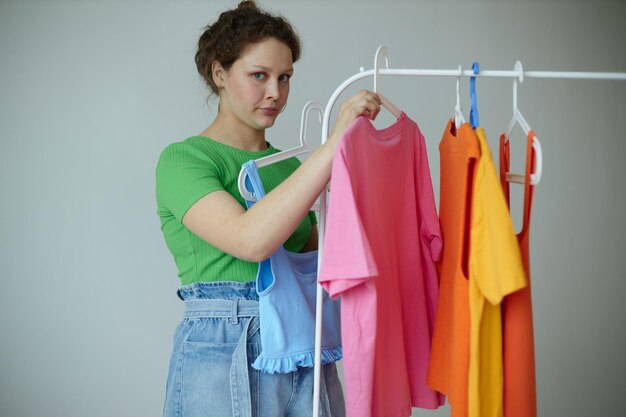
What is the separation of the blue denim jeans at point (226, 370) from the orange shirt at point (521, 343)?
461 millimetres

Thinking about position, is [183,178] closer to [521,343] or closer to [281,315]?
[281,315]

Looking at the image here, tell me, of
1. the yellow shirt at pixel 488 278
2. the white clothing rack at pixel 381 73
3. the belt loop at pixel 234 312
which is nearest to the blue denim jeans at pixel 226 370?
the belt loop at pixel 234 312

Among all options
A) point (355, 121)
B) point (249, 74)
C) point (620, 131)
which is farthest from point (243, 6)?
point (620, 131)

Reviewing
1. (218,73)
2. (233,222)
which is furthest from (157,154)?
(233,222)

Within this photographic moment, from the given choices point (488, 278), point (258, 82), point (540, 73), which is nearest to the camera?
point (488, 278)

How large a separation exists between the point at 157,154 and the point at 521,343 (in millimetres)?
1917

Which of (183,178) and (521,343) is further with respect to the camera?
(183,178)

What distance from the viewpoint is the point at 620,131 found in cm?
288

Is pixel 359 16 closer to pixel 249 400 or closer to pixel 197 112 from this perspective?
pixel 197 112

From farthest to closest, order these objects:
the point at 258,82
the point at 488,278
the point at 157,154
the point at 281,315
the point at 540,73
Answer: the point at 157,154 < the point at 258,82 < the point at 281,315 < the point at 540,73 < the point at 488,278

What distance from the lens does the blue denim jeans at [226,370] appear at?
4.95 ft

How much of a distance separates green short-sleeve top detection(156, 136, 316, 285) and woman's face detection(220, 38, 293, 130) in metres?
0.10

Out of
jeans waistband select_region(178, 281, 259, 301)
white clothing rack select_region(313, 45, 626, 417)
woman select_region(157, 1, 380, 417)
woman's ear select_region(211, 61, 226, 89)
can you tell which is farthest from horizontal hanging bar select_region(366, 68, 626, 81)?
jeans waistband select_region(178, 281, 259, 301)

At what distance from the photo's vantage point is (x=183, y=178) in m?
1.48
